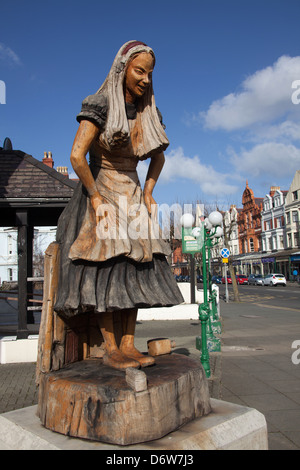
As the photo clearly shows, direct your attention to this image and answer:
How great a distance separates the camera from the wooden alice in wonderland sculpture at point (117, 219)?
8.53 feet

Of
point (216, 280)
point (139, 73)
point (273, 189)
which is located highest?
point (273, 189)

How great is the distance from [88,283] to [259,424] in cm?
150

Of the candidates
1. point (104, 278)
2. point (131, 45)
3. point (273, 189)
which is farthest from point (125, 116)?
point (273, 189)

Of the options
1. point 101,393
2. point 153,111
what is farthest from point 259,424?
point 153,111

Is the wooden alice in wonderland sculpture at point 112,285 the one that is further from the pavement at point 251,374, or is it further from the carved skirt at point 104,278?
the pavement at point 251,374

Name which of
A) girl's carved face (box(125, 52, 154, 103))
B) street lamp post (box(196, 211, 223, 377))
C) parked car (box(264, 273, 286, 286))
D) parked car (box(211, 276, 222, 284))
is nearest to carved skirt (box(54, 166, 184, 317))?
girl's carved face (box(125, 52, 154, 103))

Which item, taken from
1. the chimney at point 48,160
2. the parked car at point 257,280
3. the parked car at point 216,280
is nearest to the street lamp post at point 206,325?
the chimney at point 48,160

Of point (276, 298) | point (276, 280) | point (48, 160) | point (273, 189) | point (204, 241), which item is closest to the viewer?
point (204, 241)

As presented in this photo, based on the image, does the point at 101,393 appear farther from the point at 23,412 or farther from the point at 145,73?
the point at 145,73

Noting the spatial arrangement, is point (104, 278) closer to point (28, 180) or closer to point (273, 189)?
point (28, 180)

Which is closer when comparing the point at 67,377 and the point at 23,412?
the point at 67,377

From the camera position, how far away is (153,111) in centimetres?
304

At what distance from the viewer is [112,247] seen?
260 cm

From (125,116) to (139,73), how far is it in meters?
0.34
